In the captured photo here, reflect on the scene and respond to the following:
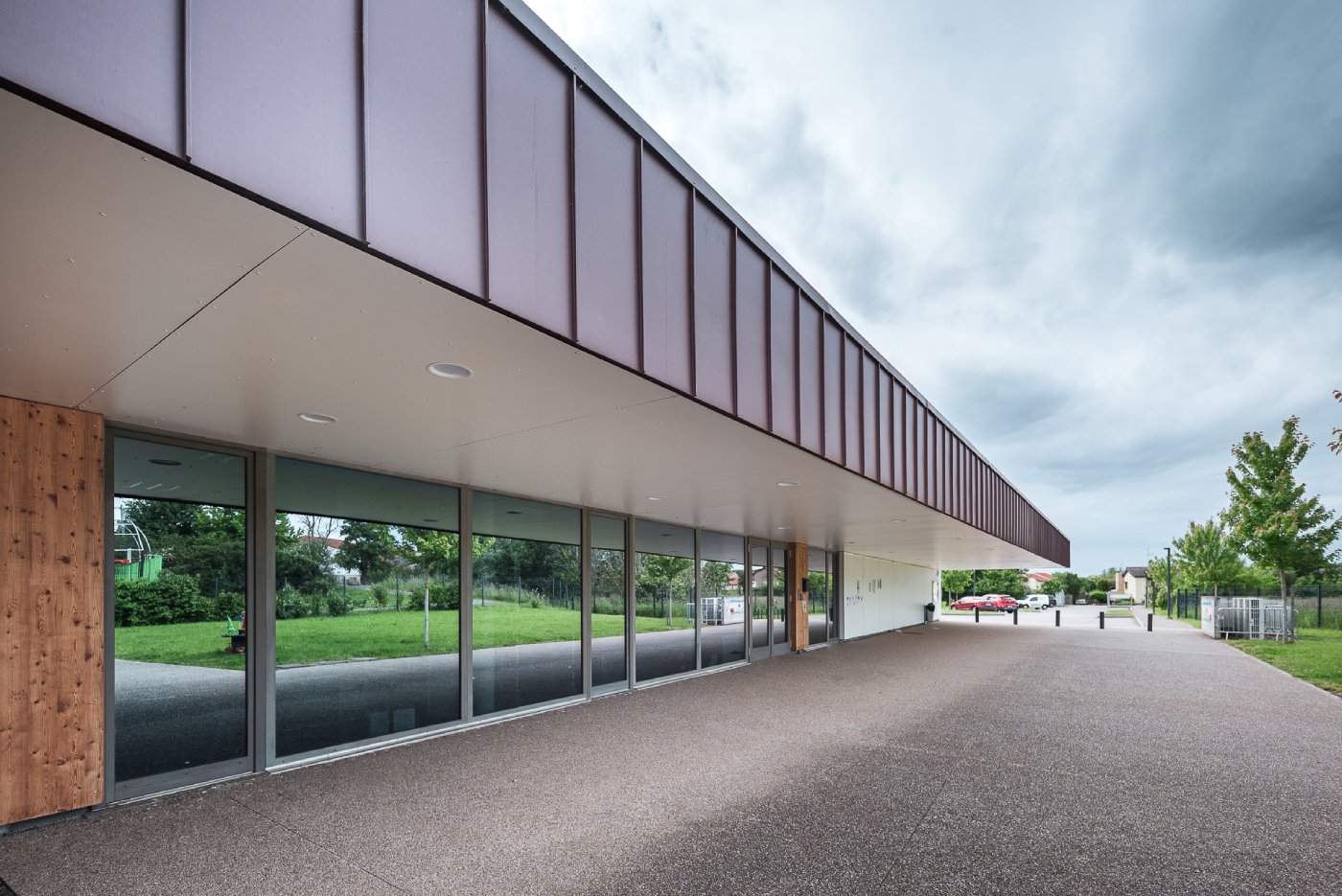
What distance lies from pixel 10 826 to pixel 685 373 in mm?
5966

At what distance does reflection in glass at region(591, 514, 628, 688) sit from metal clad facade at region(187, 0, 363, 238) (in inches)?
369

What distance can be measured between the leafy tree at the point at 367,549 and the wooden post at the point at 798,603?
11.9 m

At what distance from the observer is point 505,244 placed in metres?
3.60

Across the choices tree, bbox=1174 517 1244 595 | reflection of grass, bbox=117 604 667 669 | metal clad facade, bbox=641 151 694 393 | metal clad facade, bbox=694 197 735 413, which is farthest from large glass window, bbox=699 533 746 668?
tree, bbox=1174 517 1244 595

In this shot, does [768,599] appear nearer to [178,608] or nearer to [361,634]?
[361,634]

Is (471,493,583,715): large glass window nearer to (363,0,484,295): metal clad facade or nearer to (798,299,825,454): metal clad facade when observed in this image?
(798,299,825,454): metal clad facade

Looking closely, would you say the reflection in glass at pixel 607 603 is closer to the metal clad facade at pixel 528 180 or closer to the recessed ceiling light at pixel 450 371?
the recessed ceiling light at pixel 450 371

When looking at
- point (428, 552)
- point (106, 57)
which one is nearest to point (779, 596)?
point (428, 552)

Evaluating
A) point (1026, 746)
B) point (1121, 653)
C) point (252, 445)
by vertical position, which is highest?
point (252, 445)

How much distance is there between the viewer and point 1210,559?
4116 cm

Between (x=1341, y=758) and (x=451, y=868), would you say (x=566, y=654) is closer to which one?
(x=451, y=868)

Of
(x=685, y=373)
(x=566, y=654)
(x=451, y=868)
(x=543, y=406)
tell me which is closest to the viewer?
(x=451, y=868)

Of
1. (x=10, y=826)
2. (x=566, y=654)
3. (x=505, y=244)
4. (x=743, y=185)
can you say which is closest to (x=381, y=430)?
(x=505, y=244)

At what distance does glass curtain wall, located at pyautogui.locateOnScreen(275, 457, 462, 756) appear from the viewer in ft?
24.7
